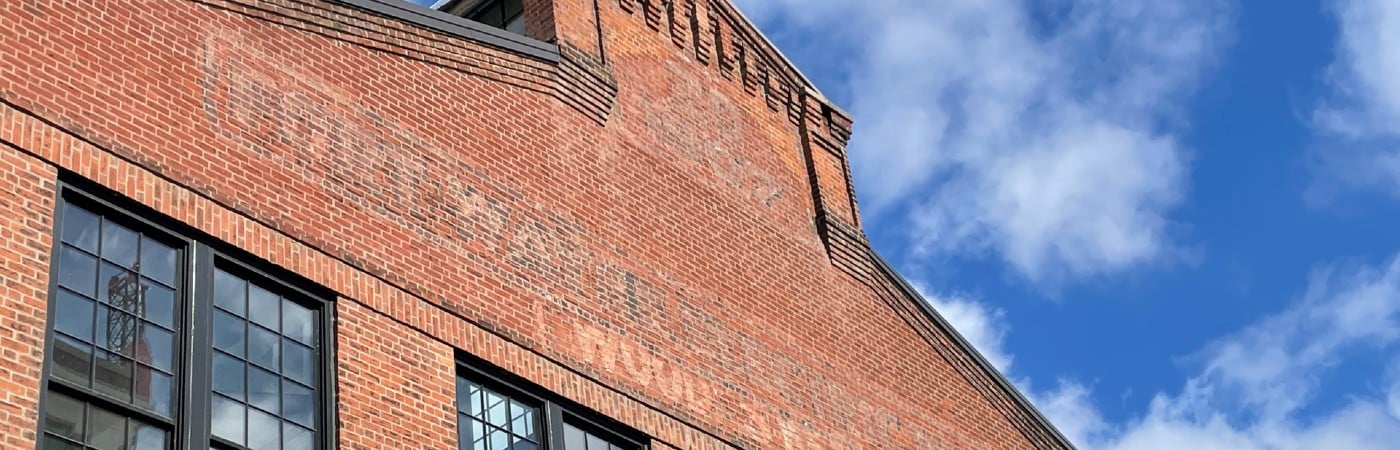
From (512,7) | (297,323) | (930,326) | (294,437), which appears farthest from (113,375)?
(930,326)

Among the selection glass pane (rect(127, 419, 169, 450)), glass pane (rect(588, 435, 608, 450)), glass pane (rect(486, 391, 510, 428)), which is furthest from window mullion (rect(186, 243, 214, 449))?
glass pane (rect(588, 435, 608, 450))

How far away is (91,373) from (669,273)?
6.76 metres

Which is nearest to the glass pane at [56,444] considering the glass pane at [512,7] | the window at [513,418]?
the window at [513,418]

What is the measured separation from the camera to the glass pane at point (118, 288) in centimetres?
1145

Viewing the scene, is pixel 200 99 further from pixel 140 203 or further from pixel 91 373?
pixel 91 373

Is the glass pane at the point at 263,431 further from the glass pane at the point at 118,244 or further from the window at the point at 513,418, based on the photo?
the window at the point at 513,418

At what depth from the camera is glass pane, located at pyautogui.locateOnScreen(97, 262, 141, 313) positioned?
1145cm

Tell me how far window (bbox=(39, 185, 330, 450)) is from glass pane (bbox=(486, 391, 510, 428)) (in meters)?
1.69

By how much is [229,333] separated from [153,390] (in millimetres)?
928

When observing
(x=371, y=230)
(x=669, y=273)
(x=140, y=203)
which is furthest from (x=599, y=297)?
(x=140, y=203)

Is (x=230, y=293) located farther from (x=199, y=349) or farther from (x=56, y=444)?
(x=56, y=444)

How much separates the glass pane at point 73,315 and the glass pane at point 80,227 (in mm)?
423

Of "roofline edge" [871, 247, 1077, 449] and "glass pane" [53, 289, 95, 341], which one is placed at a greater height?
"roofline edge" [871, 247, 1077, 449]

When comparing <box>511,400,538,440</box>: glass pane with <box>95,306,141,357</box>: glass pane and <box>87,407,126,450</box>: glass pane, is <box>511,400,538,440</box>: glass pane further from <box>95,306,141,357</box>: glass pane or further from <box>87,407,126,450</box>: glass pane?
<box>87,407,126,450</box>: glass pane
